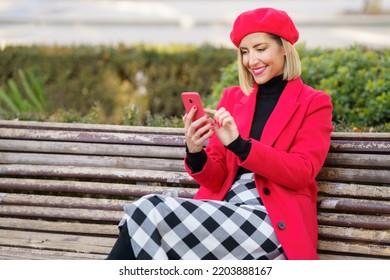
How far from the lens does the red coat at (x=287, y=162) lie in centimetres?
328

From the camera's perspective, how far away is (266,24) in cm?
343

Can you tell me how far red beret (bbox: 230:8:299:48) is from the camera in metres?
3.43

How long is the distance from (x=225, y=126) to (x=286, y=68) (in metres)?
0.51

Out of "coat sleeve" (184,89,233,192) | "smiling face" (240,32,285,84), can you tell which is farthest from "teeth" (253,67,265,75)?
"coat sleeve" (184,89,233,192)

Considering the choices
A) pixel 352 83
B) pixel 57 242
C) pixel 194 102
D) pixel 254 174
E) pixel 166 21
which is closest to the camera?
pixel 194 102

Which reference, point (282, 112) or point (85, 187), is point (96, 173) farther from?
point (282, 112)

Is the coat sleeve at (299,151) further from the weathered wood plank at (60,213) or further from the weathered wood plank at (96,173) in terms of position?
the weathered wood plank at (60,213)

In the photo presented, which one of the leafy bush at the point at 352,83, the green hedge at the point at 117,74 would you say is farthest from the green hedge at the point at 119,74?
the leafy bush at the point at 352,83

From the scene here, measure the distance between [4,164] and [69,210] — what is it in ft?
1.68

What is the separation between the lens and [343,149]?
3715 mm

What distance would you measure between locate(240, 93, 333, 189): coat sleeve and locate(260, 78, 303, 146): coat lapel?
32mm

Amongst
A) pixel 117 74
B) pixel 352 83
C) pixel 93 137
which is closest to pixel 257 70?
pixel 93 137

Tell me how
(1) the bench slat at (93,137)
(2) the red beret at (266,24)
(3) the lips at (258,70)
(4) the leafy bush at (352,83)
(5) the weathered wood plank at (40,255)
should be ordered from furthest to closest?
(4) the leafy bush at (352,83)
(1) the bench slat at (93,137)
(5) the weathered wood plank at (40,255)
(3) the lips at (258,70)
(2) the red beret at (266,24)

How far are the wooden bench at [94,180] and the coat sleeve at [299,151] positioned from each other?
0.31 m
